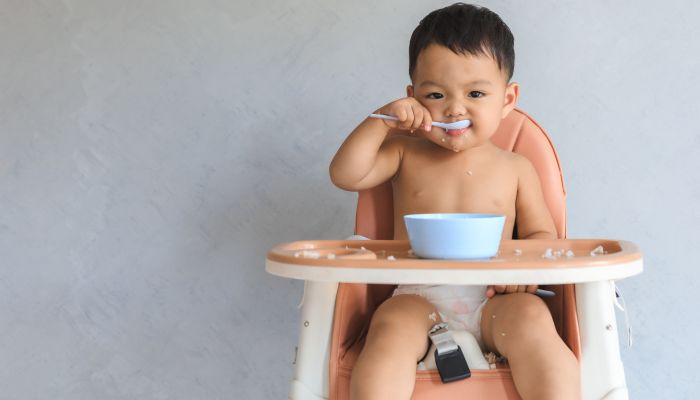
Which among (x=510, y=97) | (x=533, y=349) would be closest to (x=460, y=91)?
(x=510, y=97)

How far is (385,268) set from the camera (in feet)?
3.05

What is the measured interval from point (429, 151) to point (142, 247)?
715 mm

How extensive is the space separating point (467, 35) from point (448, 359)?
528 mm

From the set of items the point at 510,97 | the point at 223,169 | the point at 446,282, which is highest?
the point at 510,97

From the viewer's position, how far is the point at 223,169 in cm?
171

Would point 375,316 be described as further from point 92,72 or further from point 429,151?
point 92,72

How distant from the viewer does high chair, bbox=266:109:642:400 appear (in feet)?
3.03

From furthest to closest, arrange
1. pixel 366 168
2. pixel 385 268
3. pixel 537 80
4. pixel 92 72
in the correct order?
pixel 92 72 < pixel 537 80 < pixel 366 168 < pixel 385 268

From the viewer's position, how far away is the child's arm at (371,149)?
4.08 ft

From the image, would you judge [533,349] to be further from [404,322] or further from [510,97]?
[510,97]

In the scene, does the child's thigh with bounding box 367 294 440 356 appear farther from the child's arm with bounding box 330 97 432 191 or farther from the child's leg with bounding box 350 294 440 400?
the child's arm with bounding box 330 97 432 191

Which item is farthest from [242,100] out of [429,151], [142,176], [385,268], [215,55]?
[385,268]

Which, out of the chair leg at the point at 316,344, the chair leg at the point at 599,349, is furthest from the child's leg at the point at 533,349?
the chair leg at the point at 316,344

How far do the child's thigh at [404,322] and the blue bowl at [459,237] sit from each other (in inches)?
5.9
